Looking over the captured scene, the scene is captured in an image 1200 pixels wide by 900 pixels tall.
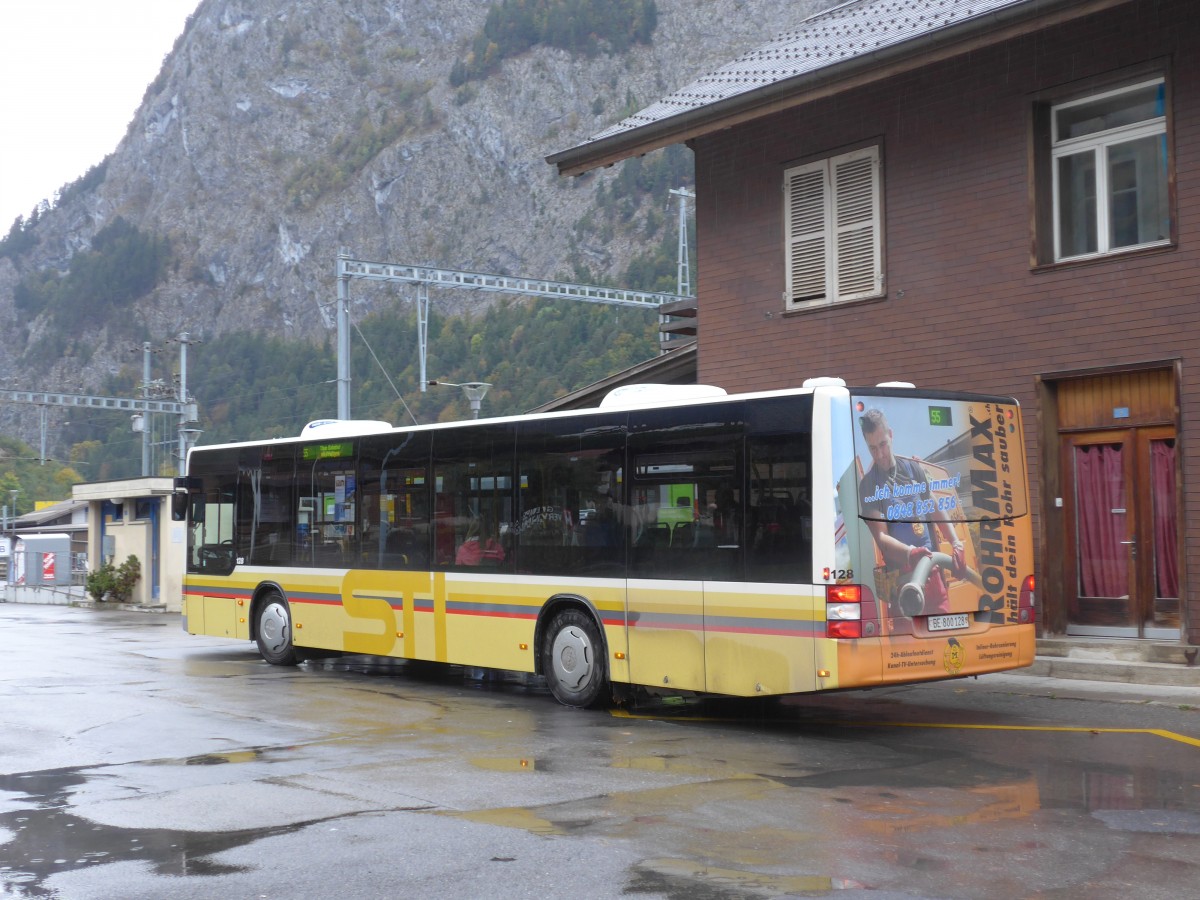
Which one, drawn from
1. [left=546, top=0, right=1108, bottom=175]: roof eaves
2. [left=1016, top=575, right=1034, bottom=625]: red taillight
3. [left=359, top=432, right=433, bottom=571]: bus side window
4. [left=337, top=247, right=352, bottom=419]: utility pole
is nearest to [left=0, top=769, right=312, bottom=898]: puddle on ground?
[left=1016, top=575, right=1034, bottom=625]: red taillight

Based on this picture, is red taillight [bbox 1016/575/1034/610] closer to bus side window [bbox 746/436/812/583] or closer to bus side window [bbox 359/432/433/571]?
bus side window [bbox 746/436/812/583]

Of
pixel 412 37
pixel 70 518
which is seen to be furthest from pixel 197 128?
pixel 70 518

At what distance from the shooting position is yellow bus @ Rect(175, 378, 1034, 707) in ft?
36.0

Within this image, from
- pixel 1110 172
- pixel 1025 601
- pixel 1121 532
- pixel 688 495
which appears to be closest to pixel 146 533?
pixel 1121 532

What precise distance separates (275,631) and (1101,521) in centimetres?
962

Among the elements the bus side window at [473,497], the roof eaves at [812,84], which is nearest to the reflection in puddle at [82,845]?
the bus side window at [473,497]

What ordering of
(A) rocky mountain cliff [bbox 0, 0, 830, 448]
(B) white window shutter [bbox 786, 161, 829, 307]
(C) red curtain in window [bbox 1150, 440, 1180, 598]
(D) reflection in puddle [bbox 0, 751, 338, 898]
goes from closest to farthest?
(D) reflection in puddle [bbox 0, 751, 338, 898] < (C) red curtain in window [bbox 1150, 440, 1180, 598] < (B) white window shutter [bbox 786, 161, 829, 307] < (A) rocky mountain cliff [bbox 0, 0, 830, 448]

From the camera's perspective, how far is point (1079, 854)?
6.96 meters

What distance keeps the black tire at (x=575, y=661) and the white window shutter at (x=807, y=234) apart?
263 inches

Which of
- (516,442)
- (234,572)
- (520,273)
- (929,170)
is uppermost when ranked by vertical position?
(520,273)

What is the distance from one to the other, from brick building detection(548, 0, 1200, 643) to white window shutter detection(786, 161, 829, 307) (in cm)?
3

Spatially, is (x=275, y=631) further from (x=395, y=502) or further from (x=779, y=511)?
(x=779, y=511)

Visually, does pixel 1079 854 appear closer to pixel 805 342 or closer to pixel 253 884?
pixel 253 884

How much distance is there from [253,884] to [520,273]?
143 metres
